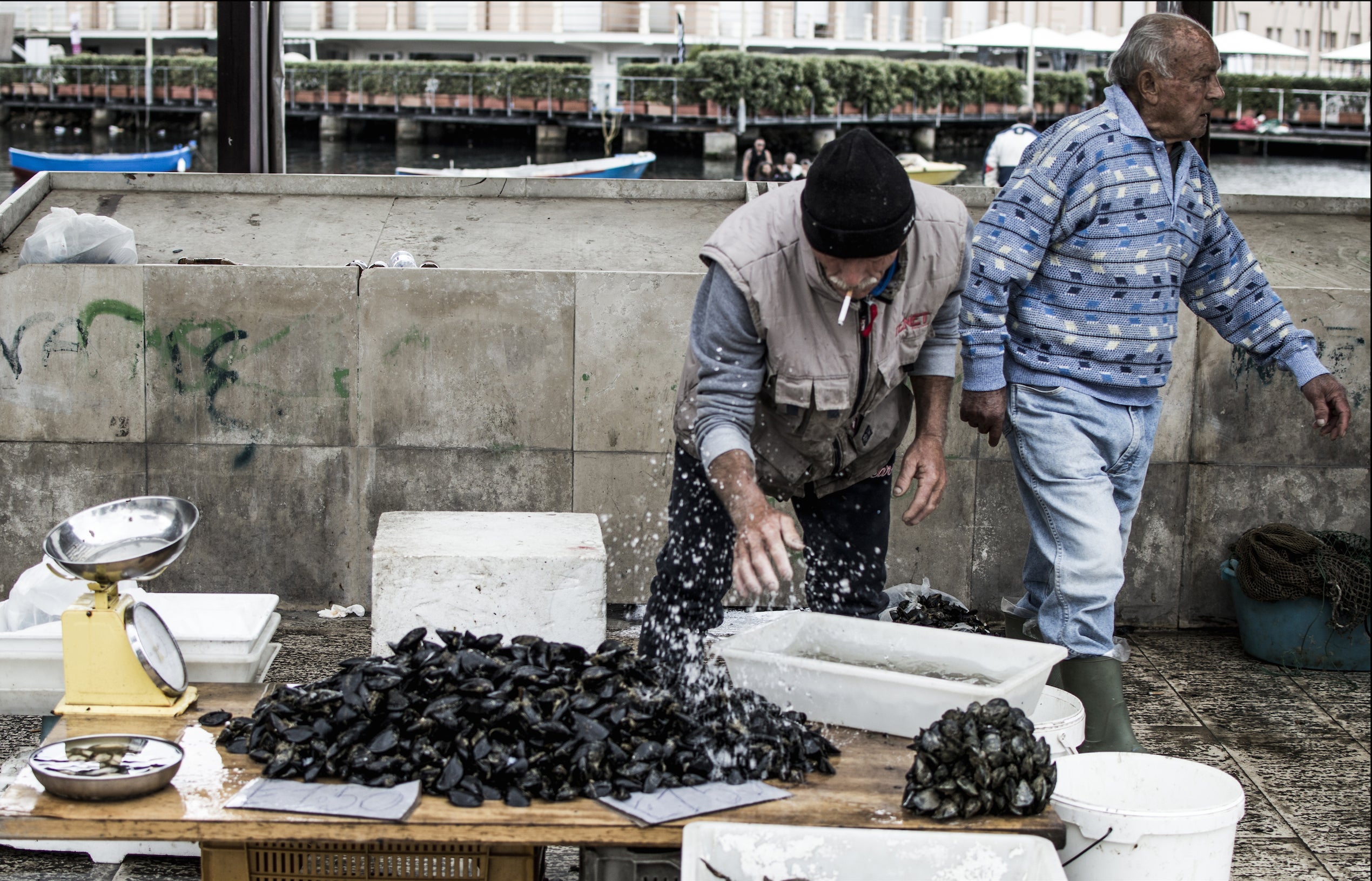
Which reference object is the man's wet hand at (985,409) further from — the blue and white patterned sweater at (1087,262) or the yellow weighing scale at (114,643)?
the yellow weighing scale at (114,643)

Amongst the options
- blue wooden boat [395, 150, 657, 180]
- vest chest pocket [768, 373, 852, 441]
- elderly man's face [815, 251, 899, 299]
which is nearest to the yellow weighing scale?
vest chest pocket [768, 373, 852, 441]

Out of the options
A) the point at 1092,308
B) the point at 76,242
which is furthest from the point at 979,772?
the point at 76,242

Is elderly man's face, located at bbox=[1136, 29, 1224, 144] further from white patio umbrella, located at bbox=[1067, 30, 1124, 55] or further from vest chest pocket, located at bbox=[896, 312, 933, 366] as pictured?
white patio umbrella, located at bbox=[1067, 30, 1124, 55]

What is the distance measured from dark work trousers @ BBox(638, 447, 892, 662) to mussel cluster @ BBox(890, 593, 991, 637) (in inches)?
23.6

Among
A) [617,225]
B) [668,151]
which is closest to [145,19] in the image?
[668,151]

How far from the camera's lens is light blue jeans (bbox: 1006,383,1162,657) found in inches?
144

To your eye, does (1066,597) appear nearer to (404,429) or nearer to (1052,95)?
(404,429)

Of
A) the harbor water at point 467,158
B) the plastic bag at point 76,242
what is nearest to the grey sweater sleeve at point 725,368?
the plastic bag at point 76,242

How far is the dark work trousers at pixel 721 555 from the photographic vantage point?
357cm

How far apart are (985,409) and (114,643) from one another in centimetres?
225

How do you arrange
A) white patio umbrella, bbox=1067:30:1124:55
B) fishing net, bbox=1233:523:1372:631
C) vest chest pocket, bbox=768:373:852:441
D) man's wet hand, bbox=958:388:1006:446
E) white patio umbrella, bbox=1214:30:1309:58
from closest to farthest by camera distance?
vest chest pocket, bbox=768:373:852:441
man's wet hand, bbox=958:388:1006:446
fishing net, bbox=1233:523:1372:631
white patio umbrella, bbox=1067:30:1124:55
white patio umbrella, bbox=1214:30:1309:58

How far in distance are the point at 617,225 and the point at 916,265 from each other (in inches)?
127

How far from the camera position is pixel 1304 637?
4.95 metres

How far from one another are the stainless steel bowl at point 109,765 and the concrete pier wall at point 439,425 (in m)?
2.48
